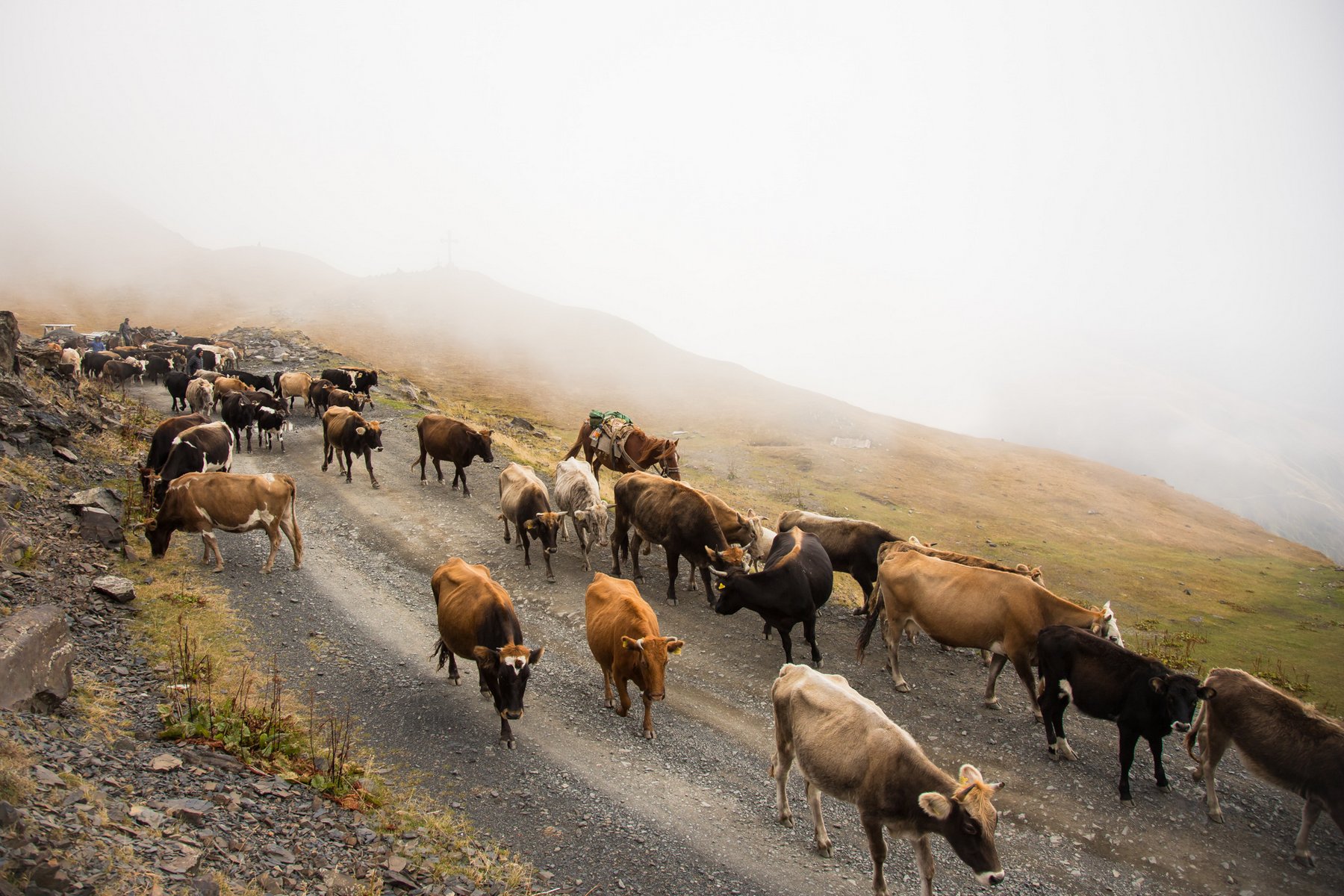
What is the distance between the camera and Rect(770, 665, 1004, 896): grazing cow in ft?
22.9

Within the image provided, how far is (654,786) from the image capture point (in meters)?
9.49

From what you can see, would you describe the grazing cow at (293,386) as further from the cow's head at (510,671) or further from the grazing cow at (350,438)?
the cow's head at (510,671)

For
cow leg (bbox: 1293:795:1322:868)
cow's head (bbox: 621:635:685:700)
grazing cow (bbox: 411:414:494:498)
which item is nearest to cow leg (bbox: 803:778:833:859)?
cow's head (bbox: 621:635:685:700)

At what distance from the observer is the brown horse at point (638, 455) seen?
21.5m

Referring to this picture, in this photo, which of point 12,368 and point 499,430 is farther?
point 499,430

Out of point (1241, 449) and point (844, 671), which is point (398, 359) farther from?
point (1241, 449)

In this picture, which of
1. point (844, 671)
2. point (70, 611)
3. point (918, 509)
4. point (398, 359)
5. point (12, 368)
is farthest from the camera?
point (398, 359)

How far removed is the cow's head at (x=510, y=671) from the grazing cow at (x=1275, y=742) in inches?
393

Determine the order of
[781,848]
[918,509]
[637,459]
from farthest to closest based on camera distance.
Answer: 1. [918,509]
2. [637,459]
3. [781,848]

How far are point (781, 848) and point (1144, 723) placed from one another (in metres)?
5.97

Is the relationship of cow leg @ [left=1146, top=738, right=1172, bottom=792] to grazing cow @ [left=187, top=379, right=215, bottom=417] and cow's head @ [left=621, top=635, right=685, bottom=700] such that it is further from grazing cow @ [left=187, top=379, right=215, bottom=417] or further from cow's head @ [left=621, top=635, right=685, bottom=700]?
grazing cow @ [left=187, top=379, right=215, bottom=417]

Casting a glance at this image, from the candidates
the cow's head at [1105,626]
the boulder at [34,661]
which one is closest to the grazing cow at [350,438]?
the boulder at [34,661]

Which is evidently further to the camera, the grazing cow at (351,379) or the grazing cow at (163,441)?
the grazing cow at (351,379)

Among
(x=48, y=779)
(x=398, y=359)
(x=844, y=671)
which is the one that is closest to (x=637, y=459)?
(x=844, y=671)
